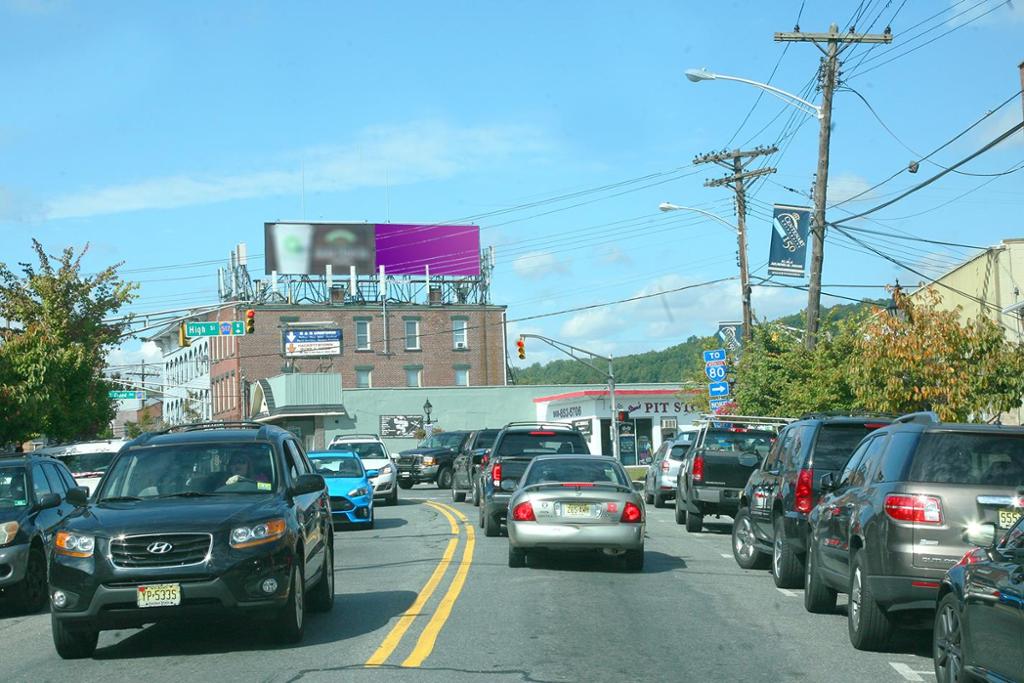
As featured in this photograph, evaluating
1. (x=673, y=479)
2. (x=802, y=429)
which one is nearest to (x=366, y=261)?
(x=673, y=479)

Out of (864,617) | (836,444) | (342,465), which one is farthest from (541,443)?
(864,617)

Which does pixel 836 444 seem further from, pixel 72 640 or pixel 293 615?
pixel 72 640

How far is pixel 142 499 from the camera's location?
1080cm

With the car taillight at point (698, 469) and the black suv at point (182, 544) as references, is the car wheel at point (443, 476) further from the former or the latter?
the black suv at point (182, 544)

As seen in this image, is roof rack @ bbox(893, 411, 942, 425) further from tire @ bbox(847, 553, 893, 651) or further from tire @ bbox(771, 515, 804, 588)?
tire @ bbox(771, 515, 804, 588)

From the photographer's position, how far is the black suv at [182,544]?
31.8 ft

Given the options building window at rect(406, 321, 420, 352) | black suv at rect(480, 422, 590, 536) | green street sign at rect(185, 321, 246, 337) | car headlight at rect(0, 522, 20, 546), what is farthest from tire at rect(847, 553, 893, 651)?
building window at rect(406, 321, 420, 352)

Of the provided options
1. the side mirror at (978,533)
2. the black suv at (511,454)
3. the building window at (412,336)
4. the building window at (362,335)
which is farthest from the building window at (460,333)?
the side mirror at (978,533)

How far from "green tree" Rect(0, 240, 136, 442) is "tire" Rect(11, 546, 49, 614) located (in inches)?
614

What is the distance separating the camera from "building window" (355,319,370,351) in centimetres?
8681

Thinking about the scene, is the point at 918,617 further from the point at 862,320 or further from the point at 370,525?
the point at 862,320

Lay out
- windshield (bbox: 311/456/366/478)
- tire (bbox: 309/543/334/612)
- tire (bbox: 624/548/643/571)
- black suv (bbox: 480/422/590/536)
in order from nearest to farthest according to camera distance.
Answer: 1. tire (bbox: 309/543/334/612)
2. tire (bbox: 624/548/643/571)
3. black suv (bbox: 480/422/590/536)
4. windshield (bbox: 311/456/366/478)

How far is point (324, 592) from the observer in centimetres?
1238

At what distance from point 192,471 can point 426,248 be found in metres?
75.5
